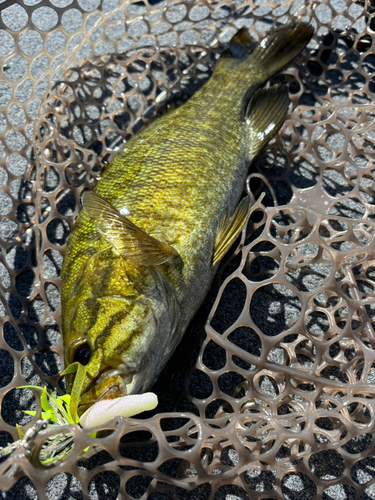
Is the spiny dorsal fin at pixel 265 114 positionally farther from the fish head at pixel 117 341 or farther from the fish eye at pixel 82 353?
the fish eye at pixel 82 353

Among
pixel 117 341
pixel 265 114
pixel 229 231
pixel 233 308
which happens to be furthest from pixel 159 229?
pixel 265 114

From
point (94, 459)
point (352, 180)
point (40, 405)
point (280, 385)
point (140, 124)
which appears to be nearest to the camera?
point (40, 405)

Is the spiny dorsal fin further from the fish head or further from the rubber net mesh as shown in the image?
the fish head

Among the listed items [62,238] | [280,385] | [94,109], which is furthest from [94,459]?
[94,109]

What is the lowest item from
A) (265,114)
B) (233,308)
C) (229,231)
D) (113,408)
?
(233,308)

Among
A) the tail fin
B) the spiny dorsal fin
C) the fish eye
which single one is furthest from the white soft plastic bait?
the tail fin

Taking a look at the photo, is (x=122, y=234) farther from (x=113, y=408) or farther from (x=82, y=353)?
(x=113, y=408)

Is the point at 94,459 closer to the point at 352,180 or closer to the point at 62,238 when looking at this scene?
the point at 62,238
